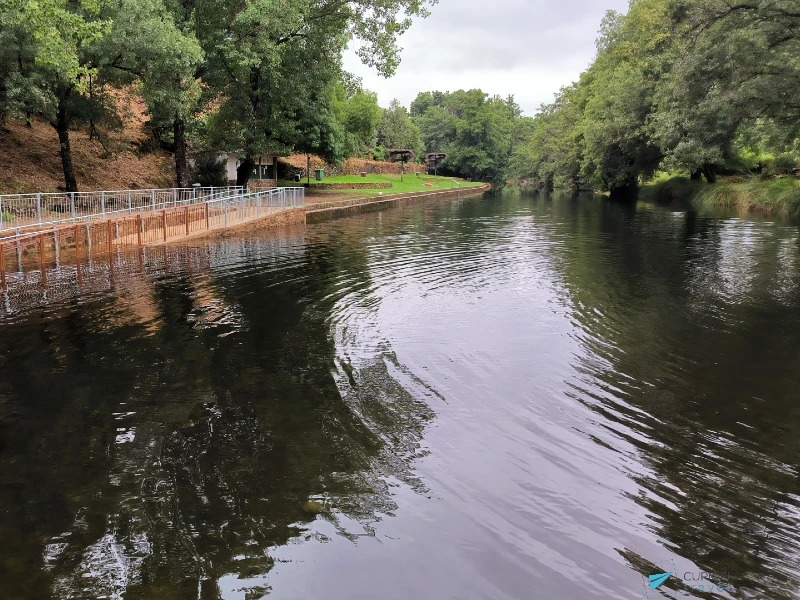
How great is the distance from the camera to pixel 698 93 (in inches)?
962

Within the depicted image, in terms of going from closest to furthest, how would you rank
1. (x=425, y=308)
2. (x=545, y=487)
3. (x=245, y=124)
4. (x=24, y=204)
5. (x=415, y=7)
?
1. (x=545, y=487)
2. (x=425, y=308)
3. (x=24, y=204)
4. (x=415, y=7)
5. (x=245, y=124)

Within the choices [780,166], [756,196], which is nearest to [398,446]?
[756,196]

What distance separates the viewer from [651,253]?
19.2 meters

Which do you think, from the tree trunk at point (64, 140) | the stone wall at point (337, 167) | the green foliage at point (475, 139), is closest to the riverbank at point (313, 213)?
the stone wall at point (337, 167)

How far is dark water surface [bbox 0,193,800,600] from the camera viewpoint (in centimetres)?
419

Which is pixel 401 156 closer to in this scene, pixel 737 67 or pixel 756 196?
pixel 756 196

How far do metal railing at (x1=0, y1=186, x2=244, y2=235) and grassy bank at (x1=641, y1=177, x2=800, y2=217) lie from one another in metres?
30.2

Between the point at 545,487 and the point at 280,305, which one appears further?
the point at 280,305

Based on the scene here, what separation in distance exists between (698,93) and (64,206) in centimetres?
2403

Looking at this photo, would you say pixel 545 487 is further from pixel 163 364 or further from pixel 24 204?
pixel 24 204

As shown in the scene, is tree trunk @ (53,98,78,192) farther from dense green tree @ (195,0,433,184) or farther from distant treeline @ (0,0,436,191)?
dense green tree @ (195,0,433,184)

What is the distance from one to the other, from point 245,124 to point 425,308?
23.3m

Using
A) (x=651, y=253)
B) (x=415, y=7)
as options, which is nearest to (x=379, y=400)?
(x=651, y=253)

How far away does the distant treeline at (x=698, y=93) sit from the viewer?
21.0 m
